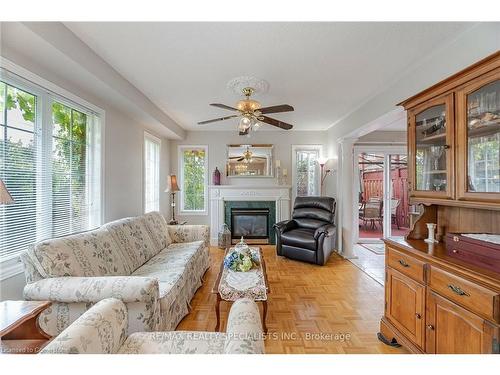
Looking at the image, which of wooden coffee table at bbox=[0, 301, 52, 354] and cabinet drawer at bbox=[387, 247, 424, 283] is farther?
cabinet drawer at bbox=[387, 247, 424, 283]

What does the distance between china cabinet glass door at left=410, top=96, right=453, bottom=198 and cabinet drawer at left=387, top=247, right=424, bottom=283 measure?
0.49 metres

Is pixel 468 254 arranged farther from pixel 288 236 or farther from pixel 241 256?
pixel 288 236

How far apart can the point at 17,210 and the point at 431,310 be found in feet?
9.93

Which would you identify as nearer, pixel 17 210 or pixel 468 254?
pixel 468 254

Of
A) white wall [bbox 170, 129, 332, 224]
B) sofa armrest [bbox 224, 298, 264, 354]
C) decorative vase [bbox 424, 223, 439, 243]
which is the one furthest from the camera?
white wall [bbox 170, 129, 332, 224]

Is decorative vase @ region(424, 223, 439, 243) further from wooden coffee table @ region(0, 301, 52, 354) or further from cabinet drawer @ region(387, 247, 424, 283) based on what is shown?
wooden coffee table @ region(0, 301, 52, 354)

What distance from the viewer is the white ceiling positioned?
1738 millimetres

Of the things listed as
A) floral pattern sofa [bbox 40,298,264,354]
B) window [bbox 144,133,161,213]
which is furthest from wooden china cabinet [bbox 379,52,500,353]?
window [bbox 144,133,161,213]

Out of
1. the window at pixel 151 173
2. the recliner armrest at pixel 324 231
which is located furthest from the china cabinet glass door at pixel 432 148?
the window at pixel 151 173

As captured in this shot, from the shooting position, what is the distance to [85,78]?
2150mm

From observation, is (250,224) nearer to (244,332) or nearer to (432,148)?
(432,148)

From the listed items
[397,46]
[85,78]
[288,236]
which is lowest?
[288,236]

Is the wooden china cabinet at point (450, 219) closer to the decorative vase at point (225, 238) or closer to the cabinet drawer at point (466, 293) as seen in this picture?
the cabinet drawer at point (466, 293)
